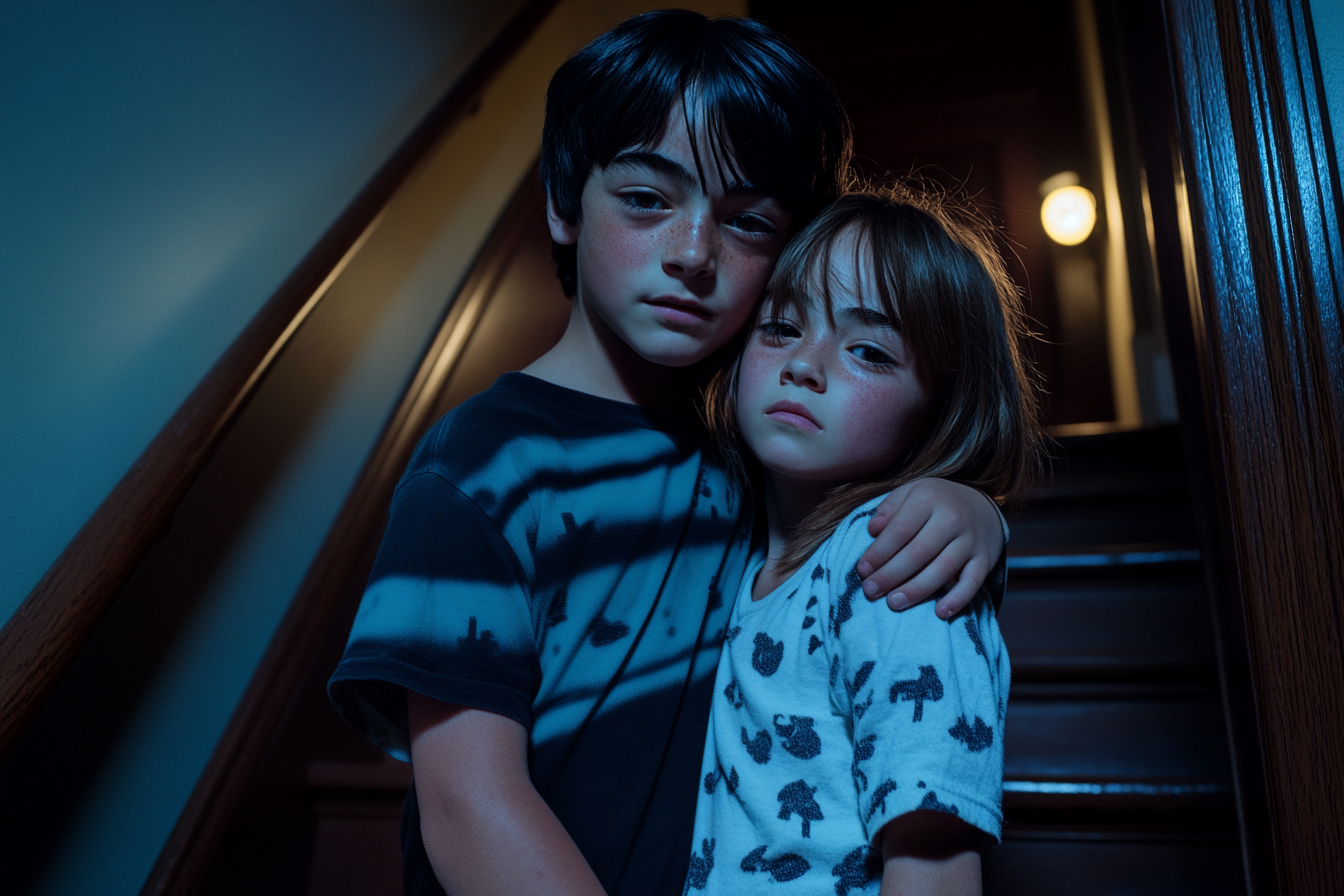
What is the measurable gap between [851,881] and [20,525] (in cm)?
93

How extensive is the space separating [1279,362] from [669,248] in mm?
508

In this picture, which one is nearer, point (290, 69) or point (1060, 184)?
point (290, 69)

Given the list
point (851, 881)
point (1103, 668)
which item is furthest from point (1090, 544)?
point (851, 881)

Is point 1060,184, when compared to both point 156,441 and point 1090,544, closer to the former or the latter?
point 1090,544

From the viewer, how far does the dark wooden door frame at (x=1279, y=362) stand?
2.15ft

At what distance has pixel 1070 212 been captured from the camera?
11.6 feet

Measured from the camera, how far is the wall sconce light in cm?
353

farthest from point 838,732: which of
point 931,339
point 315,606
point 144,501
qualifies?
point 315,606

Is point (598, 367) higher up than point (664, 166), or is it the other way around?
point (664, 166)

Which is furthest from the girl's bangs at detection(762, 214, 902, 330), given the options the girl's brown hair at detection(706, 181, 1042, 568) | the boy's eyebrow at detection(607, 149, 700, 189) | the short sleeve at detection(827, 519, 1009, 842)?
the short sleeve at detection(827, 519, 1009, 842)

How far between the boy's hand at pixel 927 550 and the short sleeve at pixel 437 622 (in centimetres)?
27

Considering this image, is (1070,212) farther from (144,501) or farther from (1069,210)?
(144,501)

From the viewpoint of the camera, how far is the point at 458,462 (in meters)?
0.64

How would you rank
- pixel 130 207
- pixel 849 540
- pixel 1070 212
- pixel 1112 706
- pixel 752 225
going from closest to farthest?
pixel 849 540 → pixel 752 225 → pixel 130 207 → pixel 1112 706 → pixel 1070 212
